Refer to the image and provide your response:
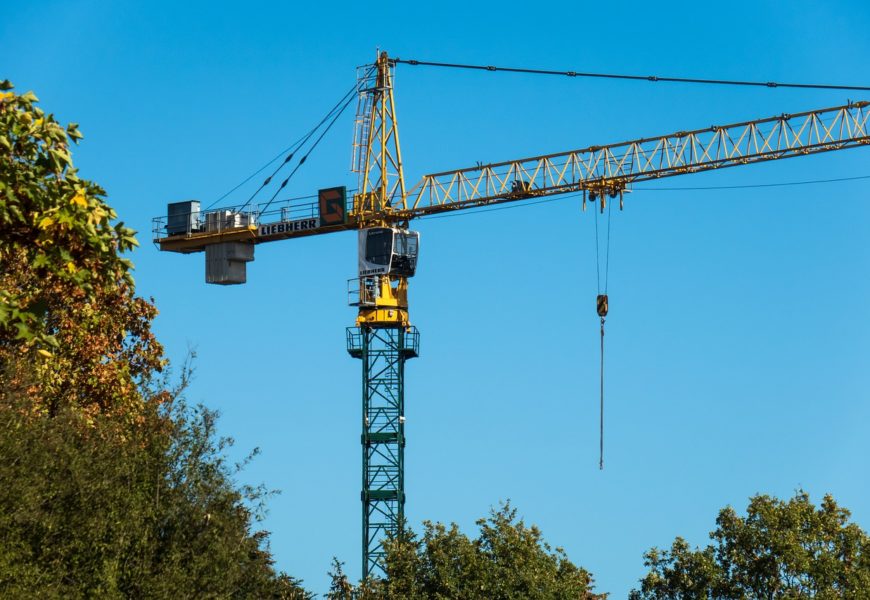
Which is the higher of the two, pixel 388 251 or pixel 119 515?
pixel 388 251

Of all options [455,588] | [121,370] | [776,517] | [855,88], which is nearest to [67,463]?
[121,370]

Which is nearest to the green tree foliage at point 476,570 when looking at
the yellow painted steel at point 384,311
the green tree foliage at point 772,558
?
the green tree foliage at point 772,558

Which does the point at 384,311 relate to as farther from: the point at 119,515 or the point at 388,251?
the point at 119,515

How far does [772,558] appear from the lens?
66.2 m

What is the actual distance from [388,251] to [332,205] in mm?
4920

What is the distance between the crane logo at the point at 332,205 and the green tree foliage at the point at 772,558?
4134 centimetres

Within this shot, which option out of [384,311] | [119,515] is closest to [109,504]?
[119,515]

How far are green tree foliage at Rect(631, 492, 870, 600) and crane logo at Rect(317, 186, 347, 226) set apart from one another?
136 ft

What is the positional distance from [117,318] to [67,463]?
18.7 metres

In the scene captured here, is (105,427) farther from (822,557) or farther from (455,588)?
(822,557)

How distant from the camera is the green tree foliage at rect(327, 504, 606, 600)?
61.3 metres

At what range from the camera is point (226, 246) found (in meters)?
106

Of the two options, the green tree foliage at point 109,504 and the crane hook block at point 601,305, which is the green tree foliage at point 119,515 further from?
the crane hook block at point 601,305

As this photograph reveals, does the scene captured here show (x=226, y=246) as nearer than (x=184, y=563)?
No
